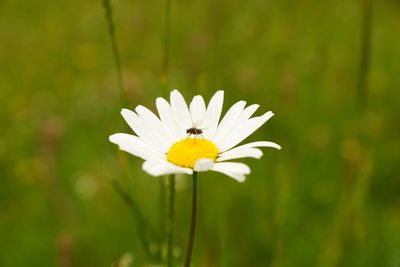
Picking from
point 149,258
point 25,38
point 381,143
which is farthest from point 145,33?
point 149,258

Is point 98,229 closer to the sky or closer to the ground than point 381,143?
closer to the ground

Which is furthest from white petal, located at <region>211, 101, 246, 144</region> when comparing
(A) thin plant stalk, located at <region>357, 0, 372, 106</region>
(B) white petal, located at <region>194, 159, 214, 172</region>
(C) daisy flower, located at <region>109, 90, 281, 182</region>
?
(A) thin plant stalk, located at <region>357, 0, 372, 106</region>

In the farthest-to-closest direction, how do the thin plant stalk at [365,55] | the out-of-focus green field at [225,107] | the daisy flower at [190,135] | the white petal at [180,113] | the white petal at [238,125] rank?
1. the out-of-focus green field at [225,107]
2. the thin plant stalk at [365,55]
3. the white petal at [180,113]
4. the white petal at [238,125]
5. the daisy flower at [190,135]

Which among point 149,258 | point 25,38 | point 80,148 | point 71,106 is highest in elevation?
point 25,38

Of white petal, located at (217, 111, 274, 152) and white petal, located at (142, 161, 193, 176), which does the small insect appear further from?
white petal, located at (142, 161, 193, 176)

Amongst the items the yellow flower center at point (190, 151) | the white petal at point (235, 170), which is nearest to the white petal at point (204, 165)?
the white petal at point (235, 170)

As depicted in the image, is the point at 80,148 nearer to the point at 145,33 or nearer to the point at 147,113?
the point at 145,33

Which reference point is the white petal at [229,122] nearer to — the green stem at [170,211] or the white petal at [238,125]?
the white petal at [238,125]
